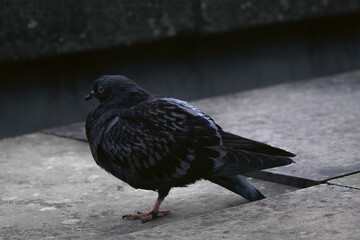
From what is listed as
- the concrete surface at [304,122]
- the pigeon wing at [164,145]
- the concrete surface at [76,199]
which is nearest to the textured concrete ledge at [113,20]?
the concrete surface at [304,122]

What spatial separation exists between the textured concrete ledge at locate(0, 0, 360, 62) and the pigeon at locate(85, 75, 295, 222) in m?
2.12

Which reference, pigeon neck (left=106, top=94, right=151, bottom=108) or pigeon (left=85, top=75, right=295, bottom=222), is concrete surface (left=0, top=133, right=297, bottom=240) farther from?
pigeon neck (left=106, top=94, right=151, bottom=108)

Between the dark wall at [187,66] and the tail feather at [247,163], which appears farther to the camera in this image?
the dark wall at [187,66]

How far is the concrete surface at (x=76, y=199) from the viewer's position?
11.8ft

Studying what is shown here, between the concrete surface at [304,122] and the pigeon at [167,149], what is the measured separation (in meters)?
0.56

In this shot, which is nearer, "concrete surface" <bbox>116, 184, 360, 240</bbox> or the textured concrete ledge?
"concrete surface" <bbox>116, 184, 360, 240</bbox>

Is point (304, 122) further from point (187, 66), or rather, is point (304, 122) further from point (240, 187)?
point (240, 187)

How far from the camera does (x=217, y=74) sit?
6.86 m

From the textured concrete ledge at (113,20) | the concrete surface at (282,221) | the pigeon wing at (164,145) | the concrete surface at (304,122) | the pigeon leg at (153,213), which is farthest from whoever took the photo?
the textured concrete ledge at (113,20)

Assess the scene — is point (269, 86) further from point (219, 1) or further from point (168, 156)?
point (168, 156)

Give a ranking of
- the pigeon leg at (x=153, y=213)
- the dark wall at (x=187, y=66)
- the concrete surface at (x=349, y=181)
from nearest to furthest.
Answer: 1. the pigeon leg at (x=153, y=213)
2. the concrete surface at (x=349, y=181)
3. the dark wall at (x=187, y=66)

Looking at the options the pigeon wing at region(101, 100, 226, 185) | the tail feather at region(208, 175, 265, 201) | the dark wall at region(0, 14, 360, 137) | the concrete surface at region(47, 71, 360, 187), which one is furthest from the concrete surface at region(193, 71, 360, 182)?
the pigeon wing at region(101, 100, 226, 185)

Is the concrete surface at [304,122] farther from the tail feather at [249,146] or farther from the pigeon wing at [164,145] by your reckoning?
the pigeon wing at [164,145]

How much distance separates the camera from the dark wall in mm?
5844
